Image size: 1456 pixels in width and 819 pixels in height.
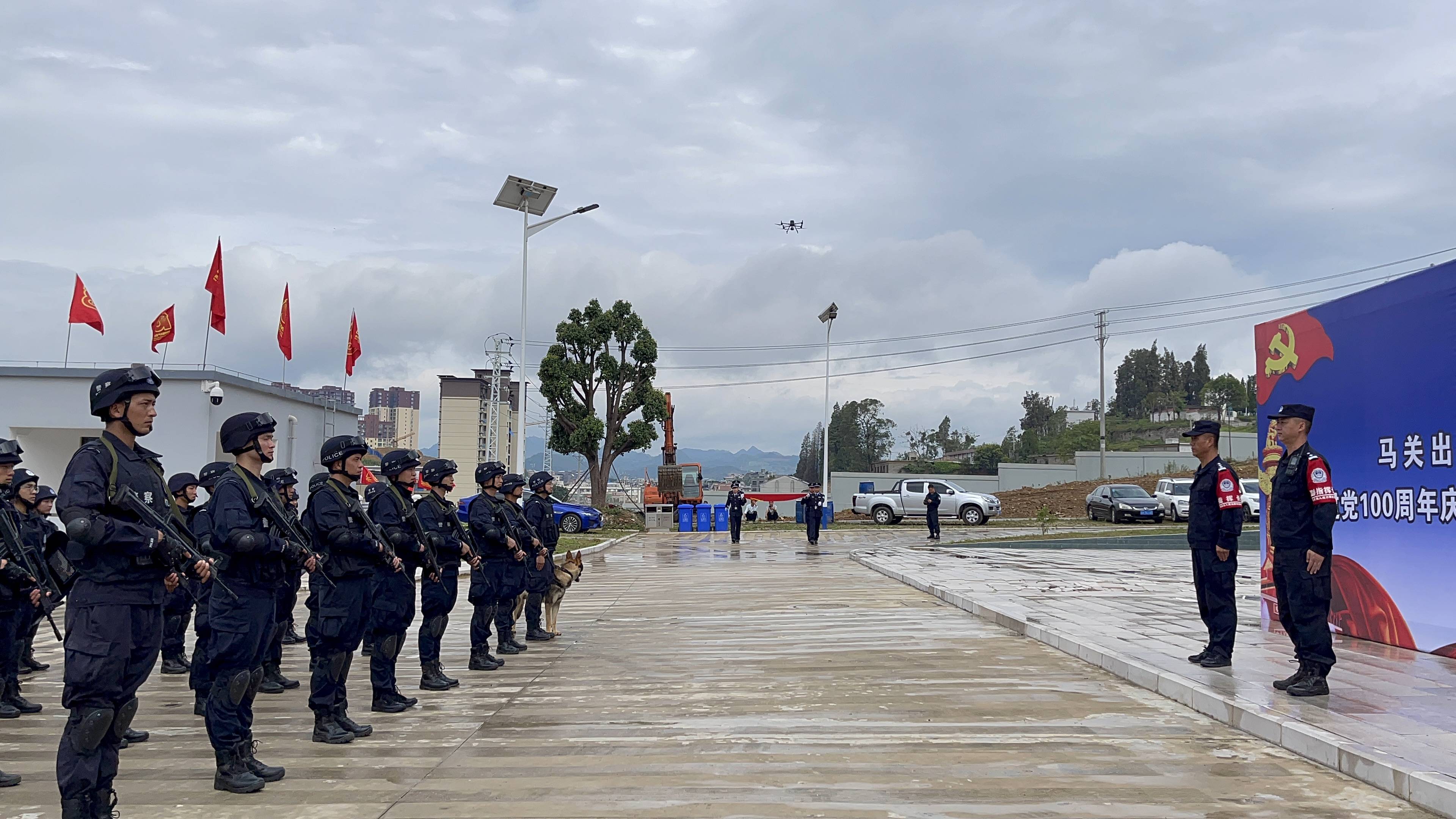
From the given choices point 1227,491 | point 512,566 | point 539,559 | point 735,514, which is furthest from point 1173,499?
point 512,566

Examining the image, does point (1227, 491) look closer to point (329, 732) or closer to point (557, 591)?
point (557, 591)

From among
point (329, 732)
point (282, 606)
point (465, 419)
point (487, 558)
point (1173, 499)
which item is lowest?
point (329, 732)

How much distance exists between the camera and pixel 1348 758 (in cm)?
523

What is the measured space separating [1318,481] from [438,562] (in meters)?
6.98

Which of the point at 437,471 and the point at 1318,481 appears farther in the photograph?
the point at 437,471

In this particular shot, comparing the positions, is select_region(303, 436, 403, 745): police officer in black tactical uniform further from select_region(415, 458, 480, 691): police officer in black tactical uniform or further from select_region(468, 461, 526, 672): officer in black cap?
select_region(468, 461, 526, 672): officer in black cap

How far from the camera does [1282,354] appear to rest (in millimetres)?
10883

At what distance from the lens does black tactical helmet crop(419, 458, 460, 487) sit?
7793 millimetres

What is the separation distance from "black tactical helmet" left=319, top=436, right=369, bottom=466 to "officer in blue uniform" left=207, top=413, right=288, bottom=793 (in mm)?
1154

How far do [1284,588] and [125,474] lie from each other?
7733 millimetres

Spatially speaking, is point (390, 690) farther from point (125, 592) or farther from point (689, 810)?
point (689, 810)

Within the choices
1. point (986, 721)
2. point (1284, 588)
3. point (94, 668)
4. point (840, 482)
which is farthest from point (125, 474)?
point (840, 482)

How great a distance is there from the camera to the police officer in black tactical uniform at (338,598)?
5.99 m

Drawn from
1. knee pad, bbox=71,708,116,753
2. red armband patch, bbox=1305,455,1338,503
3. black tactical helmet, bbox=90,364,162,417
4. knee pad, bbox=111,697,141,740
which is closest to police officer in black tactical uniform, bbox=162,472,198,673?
Result: black tactical helmet, bbox=90,364,162,417
